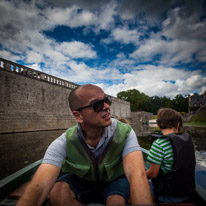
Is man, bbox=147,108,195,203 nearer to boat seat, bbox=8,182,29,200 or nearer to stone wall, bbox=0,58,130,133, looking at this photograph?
boat seat, bbox=8,182,29,200

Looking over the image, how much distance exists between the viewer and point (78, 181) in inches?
62.5

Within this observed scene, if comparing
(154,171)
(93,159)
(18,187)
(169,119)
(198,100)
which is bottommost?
(18,187)

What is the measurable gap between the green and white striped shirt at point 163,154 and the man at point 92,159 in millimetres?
245

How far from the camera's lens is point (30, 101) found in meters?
Result: 13.1

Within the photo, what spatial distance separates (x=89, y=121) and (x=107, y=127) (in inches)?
8.1

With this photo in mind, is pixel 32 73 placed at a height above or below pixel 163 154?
above

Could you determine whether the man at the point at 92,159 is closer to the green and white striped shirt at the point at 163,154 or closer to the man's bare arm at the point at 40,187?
the man's bare arm at the point at 40,187

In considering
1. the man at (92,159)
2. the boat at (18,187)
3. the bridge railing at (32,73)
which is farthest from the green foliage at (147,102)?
the man at (92,159)

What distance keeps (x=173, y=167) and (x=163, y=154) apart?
0.15 metres

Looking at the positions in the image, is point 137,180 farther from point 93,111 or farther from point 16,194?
point 16,194

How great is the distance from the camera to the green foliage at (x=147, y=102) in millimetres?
67938

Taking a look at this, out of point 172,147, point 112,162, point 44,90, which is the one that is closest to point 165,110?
point 172,147

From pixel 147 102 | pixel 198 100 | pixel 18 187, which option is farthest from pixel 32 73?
pixel 198 100

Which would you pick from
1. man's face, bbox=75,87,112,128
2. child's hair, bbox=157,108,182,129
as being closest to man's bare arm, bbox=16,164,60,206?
man's face, bbox=75,87,112,128
